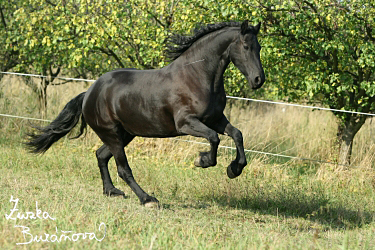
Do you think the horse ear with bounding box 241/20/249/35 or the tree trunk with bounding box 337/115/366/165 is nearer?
the horse ear with bounding box 241/20/249/35

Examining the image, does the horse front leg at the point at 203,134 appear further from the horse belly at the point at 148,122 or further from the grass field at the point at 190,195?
the grass field at the point at 190,195

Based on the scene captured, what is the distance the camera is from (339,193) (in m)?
7.62

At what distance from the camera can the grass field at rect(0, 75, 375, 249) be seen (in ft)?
14.6

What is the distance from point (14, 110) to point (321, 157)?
669 cm

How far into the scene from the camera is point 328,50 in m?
8.58

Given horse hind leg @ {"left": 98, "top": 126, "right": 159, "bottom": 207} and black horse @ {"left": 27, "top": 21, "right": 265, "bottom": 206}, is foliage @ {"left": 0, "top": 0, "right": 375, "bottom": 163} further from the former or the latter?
horse hind leg @ {"left": 98, "top": 126, "right": 159, "bottom": 207}

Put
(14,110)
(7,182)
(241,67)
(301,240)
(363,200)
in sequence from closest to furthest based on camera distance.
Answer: (301,240), (241,67), (7,182), (363,200), (14,110)

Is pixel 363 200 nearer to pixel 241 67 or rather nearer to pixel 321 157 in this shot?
pixel 321 157

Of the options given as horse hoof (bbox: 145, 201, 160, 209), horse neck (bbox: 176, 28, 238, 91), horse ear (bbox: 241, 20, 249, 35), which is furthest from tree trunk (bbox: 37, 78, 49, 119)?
horse ear (bbox: 241, 20, 249, 35)

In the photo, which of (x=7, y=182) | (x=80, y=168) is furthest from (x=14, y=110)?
(x=7, y=182)

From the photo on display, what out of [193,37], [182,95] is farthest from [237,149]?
[193,37]

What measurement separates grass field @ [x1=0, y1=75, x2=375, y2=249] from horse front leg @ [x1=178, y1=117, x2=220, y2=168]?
66 cm

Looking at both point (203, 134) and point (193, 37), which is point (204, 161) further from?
point (193, 37)

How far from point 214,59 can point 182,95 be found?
0.55 metres
